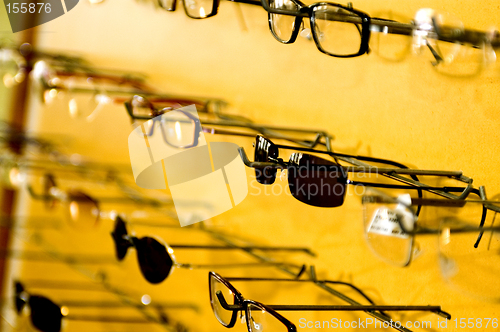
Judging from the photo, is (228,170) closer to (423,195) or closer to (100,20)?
(423,195)

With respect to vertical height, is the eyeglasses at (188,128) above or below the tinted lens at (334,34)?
below

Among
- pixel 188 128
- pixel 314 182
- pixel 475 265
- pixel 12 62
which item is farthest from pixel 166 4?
pixel 12 62

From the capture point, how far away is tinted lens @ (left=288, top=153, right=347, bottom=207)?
2.00 feet

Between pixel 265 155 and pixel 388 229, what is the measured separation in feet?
0.81

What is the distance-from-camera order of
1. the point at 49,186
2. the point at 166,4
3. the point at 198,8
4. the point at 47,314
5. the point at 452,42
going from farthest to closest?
the point at 49,186
the point at 47,314
the point at 166,4
the point at 198,8
the point at 452,42

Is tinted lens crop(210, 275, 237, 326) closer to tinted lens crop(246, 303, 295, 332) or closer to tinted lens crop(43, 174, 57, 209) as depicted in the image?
tinted lens crop(246, 303, 295, 332)

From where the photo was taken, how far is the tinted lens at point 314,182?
24.0 inches

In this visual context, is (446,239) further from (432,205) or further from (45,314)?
(45,314)

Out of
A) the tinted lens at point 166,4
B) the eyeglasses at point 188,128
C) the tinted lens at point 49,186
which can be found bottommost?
the tinted lens at point 49,186

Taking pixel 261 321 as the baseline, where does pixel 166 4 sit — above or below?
above

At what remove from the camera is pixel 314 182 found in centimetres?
63

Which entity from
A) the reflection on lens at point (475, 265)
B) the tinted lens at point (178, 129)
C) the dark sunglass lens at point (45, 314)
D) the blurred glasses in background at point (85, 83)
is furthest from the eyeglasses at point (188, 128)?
the dark sunglass lens at point (45, 314)

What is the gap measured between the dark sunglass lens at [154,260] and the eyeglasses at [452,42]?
0.73 meters

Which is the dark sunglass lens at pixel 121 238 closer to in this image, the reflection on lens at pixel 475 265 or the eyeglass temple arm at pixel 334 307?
the eyeglass temple arm at pixel 334 307
